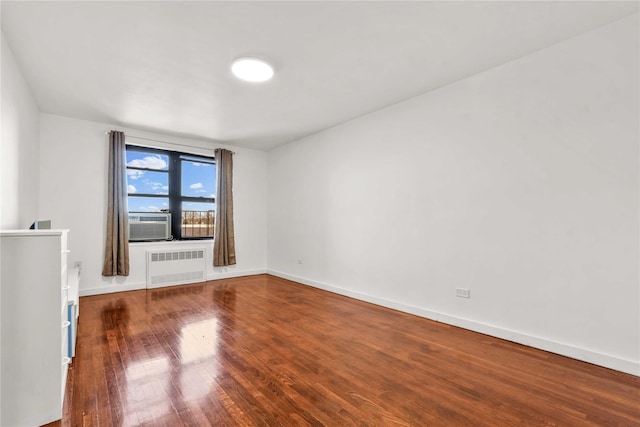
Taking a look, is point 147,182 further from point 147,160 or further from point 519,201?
point 519,201

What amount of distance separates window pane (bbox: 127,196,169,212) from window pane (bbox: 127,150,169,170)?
0.56 m

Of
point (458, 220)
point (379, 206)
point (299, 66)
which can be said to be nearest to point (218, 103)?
point (299, 66)

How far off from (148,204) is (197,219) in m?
0.90

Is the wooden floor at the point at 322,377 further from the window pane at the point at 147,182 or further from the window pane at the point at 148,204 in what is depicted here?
the window pane at the point at 147,182

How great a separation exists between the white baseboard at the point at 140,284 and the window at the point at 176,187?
0.76 metres

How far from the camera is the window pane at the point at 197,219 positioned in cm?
568

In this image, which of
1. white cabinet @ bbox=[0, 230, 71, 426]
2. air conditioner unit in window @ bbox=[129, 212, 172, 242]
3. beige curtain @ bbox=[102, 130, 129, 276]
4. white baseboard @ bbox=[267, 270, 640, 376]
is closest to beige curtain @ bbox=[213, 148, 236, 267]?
air conditioner unit in window @ bbox=[129, 212, 172, 242]

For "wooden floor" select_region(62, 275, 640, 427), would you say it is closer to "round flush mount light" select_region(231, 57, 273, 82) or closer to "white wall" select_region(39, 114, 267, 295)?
"white wall" select_region(39, 114, 267, 295)

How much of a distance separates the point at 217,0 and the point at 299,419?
109 inches

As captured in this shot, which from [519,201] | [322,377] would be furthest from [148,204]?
[519,201]

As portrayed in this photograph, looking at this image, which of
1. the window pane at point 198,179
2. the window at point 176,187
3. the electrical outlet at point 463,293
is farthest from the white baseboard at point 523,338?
the window pane at point 198,179

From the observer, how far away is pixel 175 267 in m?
5.30

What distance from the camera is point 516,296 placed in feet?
9.35

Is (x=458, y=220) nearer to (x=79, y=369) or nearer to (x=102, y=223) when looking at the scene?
(x=79, y=369)
